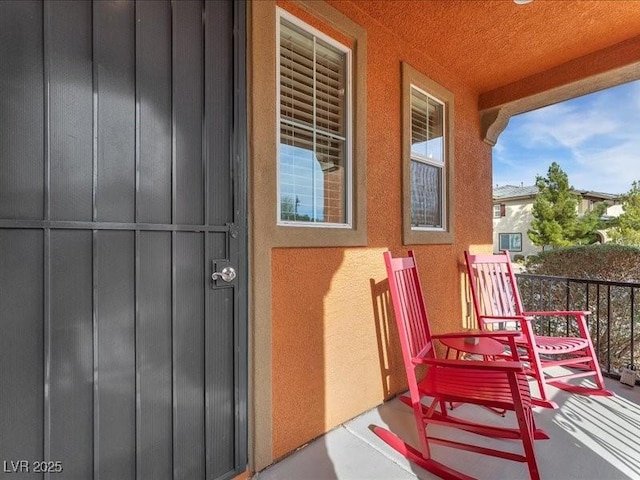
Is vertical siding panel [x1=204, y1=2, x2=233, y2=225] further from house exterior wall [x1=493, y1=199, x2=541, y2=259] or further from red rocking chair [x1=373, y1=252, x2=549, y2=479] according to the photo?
house exterior wall [x1=493, y1=199, x2=541, y2=259]

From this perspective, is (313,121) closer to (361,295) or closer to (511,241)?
(361,295)

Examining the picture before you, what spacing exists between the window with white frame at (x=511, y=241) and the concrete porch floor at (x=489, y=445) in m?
17.9

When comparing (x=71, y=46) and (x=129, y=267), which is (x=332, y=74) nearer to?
(x=71, y=46)

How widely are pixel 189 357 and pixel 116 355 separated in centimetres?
31

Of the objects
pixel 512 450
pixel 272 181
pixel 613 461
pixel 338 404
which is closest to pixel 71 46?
pixel 272 181

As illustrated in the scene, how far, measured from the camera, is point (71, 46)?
1228 millimetres

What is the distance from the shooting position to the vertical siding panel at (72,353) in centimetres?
121

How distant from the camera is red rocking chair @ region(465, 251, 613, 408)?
8.32 feet

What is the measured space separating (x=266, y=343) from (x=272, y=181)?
34.8 inches

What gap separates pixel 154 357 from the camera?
144cm

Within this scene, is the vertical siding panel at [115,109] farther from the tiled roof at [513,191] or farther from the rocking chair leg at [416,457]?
the tiled roof at [513,191]

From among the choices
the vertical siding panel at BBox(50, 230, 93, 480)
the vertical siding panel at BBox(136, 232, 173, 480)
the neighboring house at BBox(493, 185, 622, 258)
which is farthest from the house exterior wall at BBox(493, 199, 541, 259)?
the vertical siding panel at BBox(50, 230, 93, 480)

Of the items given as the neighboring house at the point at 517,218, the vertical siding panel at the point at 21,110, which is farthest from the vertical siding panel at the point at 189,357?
the neighboring house at the point at 517,218

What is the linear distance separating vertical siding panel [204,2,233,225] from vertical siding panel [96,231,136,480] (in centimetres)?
43
